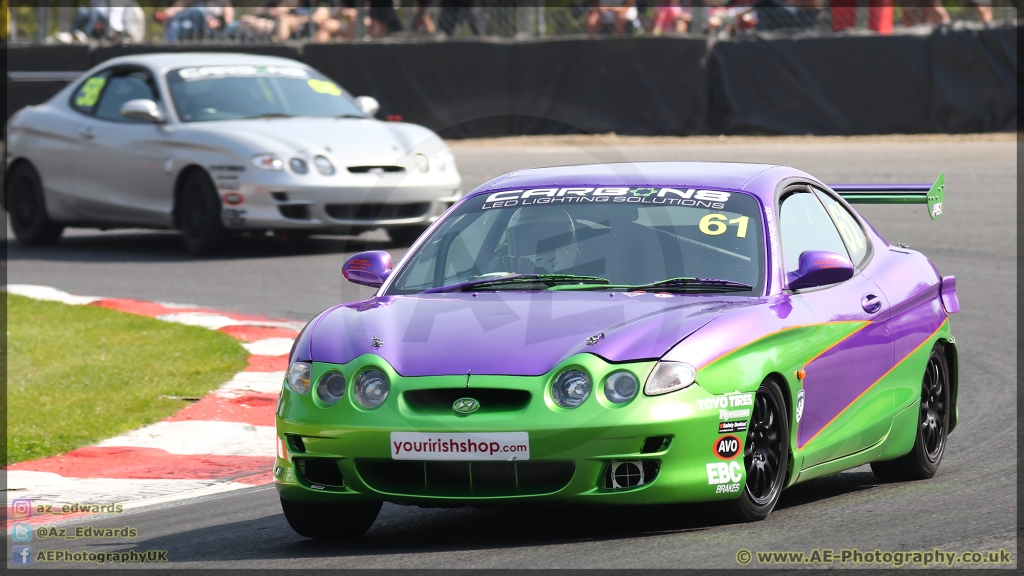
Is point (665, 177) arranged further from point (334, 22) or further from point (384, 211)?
point (334, 22)

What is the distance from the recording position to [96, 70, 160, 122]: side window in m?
14.5

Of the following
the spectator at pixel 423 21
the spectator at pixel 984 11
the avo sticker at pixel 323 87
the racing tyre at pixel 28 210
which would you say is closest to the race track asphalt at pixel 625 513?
the racing tyre at pixel 28 210

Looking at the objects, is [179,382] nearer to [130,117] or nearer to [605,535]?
[605,535]

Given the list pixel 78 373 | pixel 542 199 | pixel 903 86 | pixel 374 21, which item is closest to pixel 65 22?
pixel 374 21

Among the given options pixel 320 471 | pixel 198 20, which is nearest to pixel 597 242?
pixel 320 471

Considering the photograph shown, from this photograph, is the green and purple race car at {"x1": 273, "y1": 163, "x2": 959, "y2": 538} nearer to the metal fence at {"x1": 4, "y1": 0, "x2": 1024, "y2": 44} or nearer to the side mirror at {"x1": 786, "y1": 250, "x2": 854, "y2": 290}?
the side mirror at {"x1": 786, "y1": 250, "x2": 854, "y2": 290}

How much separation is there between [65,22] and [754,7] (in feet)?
32.7

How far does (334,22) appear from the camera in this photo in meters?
21.4

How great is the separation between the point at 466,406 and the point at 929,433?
2480 mm

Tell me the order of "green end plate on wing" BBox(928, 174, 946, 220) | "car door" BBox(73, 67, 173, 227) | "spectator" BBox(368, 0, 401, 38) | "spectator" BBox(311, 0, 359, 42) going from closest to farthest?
"green end plate on wing" BBox(928, 174, 946, 220), "car door" BBox(73, 67, 173, 227), "spectator" BBox(368, 0, 401, 38), "spectator" BBox(311, 0, 359, 42)

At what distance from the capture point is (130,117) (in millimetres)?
14055

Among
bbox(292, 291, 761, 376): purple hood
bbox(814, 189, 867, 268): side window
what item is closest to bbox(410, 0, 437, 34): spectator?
bbox(814, 189, 867, 268): side window

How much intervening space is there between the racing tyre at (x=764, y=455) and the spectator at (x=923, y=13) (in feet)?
45.5

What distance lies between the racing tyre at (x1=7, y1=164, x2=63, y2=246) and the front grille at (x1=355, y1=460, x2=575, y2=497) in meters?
11.1
